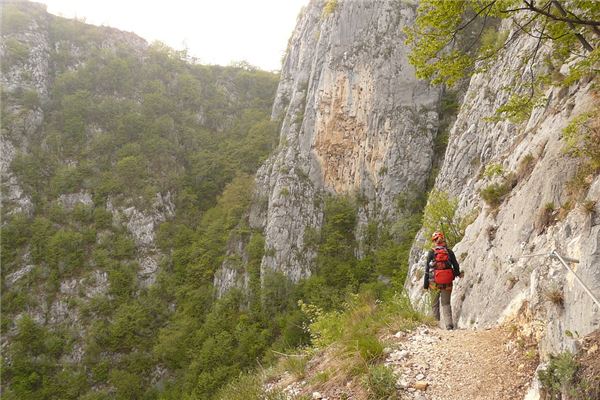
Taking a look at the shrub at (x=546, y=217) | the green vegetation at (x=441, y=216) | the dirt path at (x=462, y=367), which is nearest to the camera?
the dirt path at (x=462, y=367)

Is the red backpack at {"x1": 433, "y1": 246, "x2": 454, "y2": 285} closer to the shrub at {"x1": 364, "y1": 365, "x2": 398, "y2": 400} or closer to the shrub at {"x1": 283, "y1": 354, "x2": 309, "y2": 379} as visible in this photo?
the shrub at {"x1": 283, "y1": 354, "x2": 309, "y2": 379}

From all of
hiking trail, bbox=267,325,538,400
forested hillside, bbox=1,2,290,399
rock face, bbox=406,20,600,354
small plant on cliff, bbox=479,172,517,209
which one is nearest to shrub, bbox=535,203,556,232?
rock face, bbox=406,20,600,354

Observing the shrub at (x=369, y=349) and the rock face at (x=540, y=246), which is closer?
the rock face at (x=540, y=246)

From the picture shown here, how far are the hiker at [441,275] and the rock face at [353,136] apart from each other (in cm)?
2683

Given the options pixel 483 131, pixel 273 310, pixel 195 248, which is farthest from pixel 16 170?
pixel 483 131

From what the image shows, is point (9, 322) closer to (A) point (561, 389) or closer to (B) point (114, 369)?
(B) point (114, 369)

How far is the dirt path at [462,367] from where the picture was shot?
3.21m

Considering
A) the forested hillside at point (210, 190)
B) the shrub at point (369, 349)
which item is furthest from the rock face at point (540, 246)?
the shrub at point (369, 349)

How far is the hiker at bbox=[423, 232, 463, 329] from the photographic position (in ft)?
18.4

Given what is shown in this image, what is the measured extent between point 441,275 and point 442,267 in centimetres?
15

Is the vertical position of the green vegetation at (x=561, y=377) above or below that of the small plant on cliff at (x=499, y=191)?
below

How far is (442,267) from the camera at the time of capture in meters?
5.73

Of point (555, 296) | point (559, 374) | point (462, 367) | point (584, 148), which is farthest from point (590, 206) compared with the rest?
point (462, 367)

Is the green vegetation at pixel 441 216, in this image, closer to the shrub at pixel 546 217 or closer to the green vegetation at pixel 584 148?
the shrub at pixel 546 217
